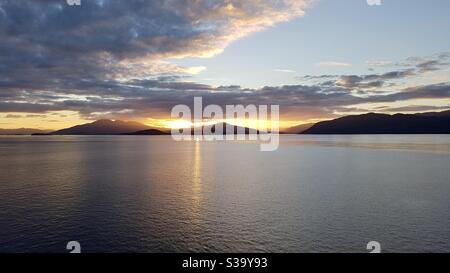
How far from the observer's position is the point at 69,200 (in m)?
41.0

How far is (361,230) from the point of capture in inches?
1162

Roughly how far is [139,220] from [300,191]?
25.5 m
